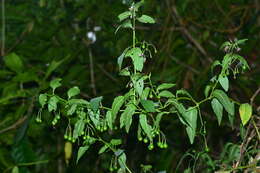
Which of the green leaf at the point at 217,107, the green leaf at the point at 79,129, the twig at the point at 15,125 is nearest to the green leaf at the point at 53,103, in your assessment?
the green leaf at the point at 79,129

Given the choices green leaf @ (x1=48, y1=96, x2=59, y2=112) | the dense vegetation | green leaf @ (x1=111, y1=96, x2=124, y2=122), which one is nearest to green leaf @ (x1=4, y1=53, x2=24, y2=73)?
the dense vegetation

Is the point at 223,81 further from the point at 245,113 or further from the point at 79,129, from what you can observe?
the point at 79,129

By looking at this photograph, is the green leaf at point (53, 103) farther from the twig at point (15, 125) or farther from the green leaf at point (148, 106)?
the twig at point (15, 125)

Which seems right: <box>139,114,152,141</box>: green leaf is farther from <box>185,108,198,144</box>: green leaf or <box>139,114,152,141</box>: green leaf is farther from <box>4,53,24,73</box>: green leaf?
<box>4,53,24,73</box>: green leaf

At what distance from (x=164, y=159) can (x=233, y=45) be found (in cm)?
150

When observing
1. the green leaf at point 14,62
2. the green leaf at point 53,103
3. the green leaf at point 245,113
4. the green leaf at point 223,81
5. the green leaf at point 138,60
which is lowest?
the green leaf at point 245,113

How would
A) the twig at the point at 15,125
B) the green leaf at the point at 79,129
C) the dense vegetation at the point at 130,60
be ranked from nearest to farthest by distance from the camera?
1. the green leaf at the point at 79,129
2. the twig at the point at 15,125
3. the dense vegetation at the point at 130,60

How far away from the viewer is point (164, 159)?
Answer: 7.65ft

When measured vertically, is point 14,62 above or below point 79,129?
above

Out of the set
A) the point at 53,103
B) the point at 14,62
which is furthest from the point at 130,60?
the point at 53,103

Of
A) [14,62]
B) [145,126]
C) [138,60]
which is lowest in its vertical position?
[145,126]

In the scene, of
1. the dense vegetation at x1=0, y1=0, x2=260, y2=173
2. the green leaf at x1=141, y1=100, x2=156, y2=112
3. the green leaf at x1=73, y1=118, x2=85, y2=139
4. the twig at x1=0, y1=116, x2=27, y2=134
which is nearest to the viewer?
the green leaf at x1=141, y1=100, x2=156, y2=112

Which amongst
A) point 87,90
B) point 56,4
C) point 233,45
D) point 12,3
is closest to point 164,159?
point 87,90

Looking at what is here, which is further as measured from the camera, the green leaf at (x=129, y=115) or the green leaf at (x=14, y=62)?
the green leaf at (x=14, y=62)
